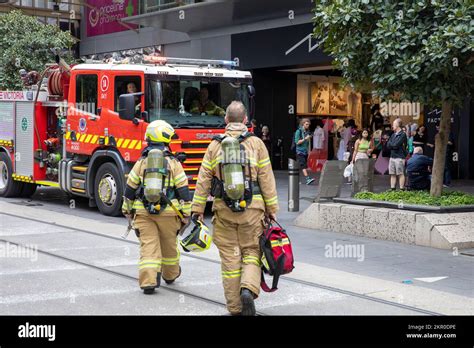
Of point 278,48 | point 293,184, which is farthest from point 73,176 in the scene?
point 278,48

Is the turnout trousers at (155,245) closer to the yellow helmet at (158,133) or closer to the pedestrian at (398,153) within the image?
the yellow helmet at (158,133)

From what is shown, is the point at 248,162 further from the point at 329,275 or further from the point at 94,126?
the point at 94,126

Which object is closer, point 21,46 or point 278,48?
point 278,48

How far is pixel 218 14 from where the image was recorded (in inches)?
1019

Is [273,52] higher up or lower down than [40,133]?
higher up

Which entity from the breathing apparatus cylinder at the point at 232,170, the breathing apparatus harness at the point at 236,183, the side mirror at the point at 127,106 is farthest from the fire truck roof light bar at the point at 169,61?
the breathing apparatus cylinder at the point at 232,170

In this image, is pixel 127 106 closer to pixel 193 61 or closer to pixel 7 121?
pixel 193 61

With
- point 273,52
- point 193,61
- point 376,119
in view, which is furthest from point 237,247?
point 376,119

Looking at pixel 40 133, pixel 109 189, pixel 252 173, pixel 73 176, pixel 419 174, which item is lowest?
pixel 109 189

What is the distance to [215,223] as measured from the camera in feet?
22.7

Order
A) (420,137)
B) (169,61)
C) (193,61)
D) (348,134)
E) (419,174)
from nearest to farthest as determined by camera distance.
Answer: (419,174)
(169,61)
(193,61)
(420,137)
(348,134)

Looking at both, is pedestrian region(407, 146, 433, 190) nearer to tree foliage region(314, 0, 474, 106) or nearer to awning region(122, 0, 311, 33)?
tree foliage region(314, 0, 474, 106)

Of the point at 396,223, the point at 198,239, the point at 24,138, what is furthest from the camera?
the point at 24,138

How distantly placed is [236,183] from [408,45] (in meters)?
5.73
